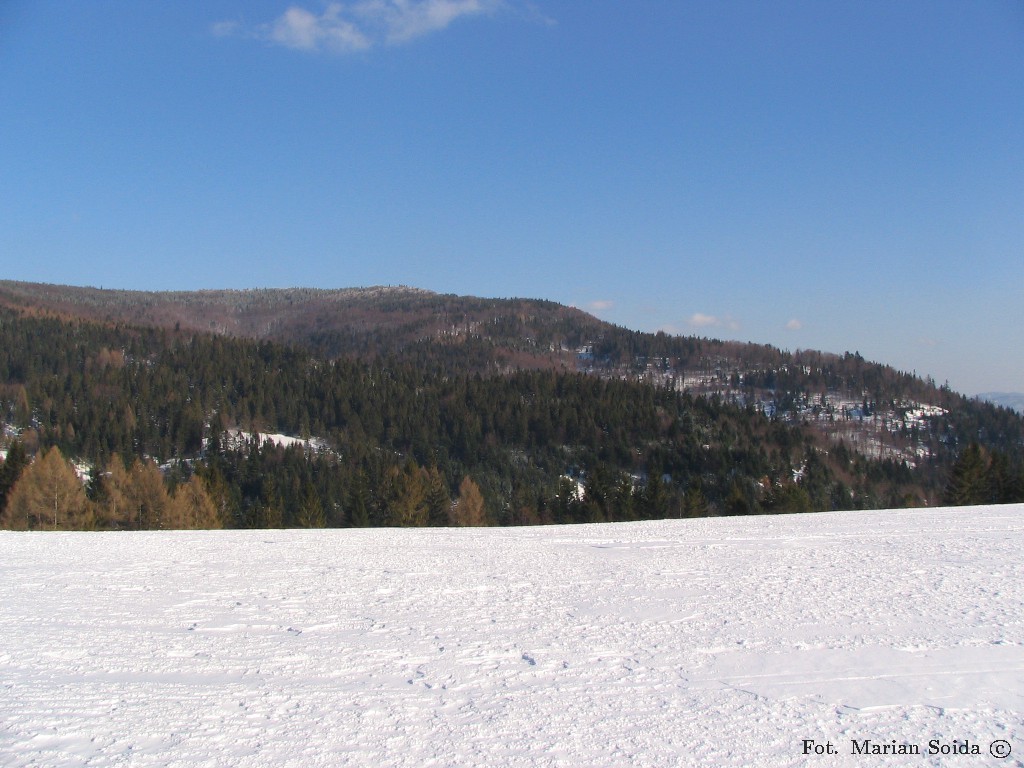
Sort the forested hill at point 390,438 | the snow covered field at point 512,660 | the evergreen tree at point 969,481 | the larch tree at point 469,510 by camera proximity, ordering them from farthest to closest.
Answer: the forested hill at point 390,438 < the larch tree at point 469,510 < the evergreen tree at point 969,481 < the snow covered field at point 512,660

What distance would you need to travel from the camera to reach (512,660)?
8.44 meters

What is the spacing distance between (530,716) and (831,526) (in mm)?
17993

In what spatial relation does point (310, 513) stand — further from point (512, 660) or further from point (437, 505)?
point (512, 660)

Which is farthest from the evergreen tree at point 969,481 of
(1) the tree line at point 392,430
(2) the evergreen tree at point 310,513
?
(2) the evergreen tree at point 310,513

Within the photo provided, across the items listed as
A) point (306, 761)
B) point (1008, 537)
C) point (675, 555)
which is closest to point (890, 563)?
point (675, 555)

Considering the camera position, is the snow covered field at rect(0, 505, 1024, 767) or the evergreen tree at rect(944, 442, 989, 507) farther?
the evergreen tree at rect(944, 442, 989, 507)

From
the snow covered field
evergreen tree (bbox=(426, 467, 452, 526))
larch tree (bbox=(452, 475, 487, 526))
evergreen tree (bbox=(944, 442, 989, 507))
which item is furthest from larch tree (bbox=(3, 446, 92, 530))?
evergreen tree (bbox=(944, 442, 989, 507))

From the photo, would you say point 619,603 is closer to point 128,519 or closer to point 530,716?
point 530,716

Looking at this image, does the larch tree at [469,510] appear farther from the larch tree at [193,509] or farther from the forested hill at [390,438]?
the larch tree at [193,509]

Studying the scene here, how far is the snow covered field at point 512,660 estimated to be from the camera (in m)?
6.27

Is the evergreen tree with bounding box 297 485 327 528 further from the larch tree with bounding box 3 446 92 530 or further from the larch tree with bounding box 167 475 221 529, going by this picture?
the larch tree with bounding box 3 446 92 530

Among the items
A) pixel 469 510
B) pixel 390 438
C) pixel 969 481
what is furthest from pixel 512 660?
pixel 390 438

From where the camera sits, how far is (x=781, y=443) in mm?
117188

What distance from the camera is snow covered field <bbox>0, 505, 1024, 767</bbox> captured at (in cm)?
627
